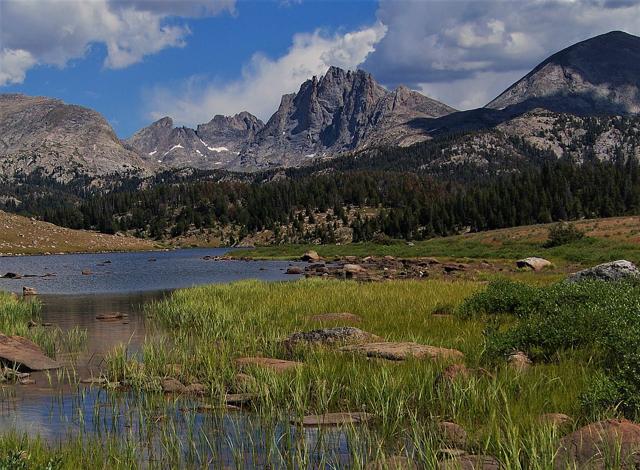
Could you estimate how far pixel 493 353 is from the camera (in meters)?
16.3

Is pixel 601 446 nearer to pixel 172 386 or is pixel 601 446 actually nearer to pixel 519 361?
pixel 519 361

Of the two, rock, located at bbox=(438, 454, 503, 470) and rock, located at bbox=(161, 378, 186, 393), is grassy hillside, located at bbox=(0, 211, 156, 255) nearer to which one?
rock, located at bbox=(161, 378, 186, 393)

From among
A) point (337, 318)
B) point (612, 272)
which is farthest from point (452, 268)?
point (337, 318)

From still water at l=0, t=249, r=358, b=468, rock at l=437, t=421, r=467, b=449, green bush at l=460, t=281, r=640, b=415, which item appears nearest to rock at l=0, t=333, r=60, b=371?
still water at l=0, t=249, r=358, b=468

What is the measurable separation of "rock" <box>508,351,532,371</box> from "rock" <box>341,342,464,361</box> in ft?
4.39

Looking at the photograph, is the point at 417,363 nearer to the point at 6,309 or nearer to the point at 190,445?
the point at 190,445

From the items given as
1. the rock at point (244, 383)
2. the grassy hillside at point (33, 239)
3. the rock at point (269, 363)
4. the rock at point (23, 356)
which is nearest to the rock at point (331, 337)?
the rock at point (269, 363)

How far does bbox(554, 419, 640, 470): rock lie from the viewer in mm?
8594

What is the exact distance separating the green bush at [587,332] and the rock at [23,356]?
530 inches

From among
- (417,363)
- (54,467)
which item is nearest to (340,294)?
(417,363)

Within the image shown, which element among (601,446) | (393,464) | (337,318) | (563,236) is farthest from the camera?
(563,236)

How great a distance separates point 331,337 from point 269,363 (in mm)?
3307

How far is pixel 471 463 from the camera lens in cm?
898

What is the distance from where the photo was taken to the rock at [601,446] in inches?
338
